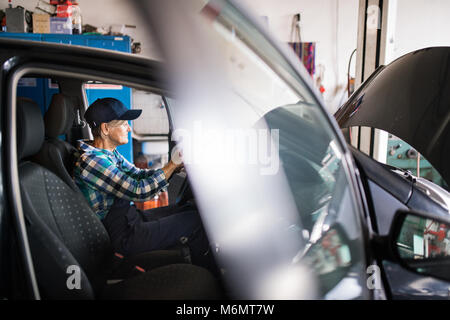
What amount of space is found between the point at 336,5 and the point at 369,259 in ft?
16.8

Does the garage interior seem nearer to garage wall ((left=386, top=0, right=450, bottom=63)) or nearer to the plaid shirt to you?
garage wall ((left=386, top=0, right=450, bottom=63))

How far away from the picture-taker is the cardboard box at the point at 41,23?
409cm

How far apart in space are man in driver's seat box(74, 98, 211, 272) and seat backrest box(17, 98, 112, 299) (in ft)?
0.68

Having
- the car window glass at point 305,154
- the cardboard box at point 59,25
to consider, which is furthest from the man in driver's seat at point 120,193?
the cardboard box at point 59,25

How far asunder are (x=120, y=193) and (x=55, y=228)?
531 millimetres

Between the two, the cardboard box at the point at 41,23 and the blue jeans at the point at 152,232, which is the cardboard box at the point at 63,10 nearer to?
the cardboard box at the point at 41,23

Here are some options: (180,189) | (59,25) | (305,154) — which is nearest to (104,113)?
(180,189)

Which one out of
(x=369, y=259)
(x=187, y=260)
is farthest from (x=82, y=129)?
(x=369, y=259)

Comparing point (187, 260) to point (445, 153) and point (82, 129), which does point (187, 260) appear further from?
point (82, 129)

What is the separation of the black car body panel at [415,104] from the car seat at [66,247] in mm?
990

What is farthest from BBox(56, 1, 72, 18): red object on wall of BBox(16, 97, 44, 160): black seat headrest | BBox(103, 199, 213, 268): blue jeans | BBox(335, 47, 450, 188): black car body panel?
BBox(335, 47, 450, 188): black car body panel

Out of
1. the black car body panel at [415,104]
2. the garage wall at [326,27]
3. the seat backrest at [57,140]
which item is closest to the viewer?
the black car body panel at [415,104]

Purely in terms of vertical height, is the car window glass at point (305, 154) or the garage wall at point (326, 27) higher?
the garage wall at point (326, 27)
